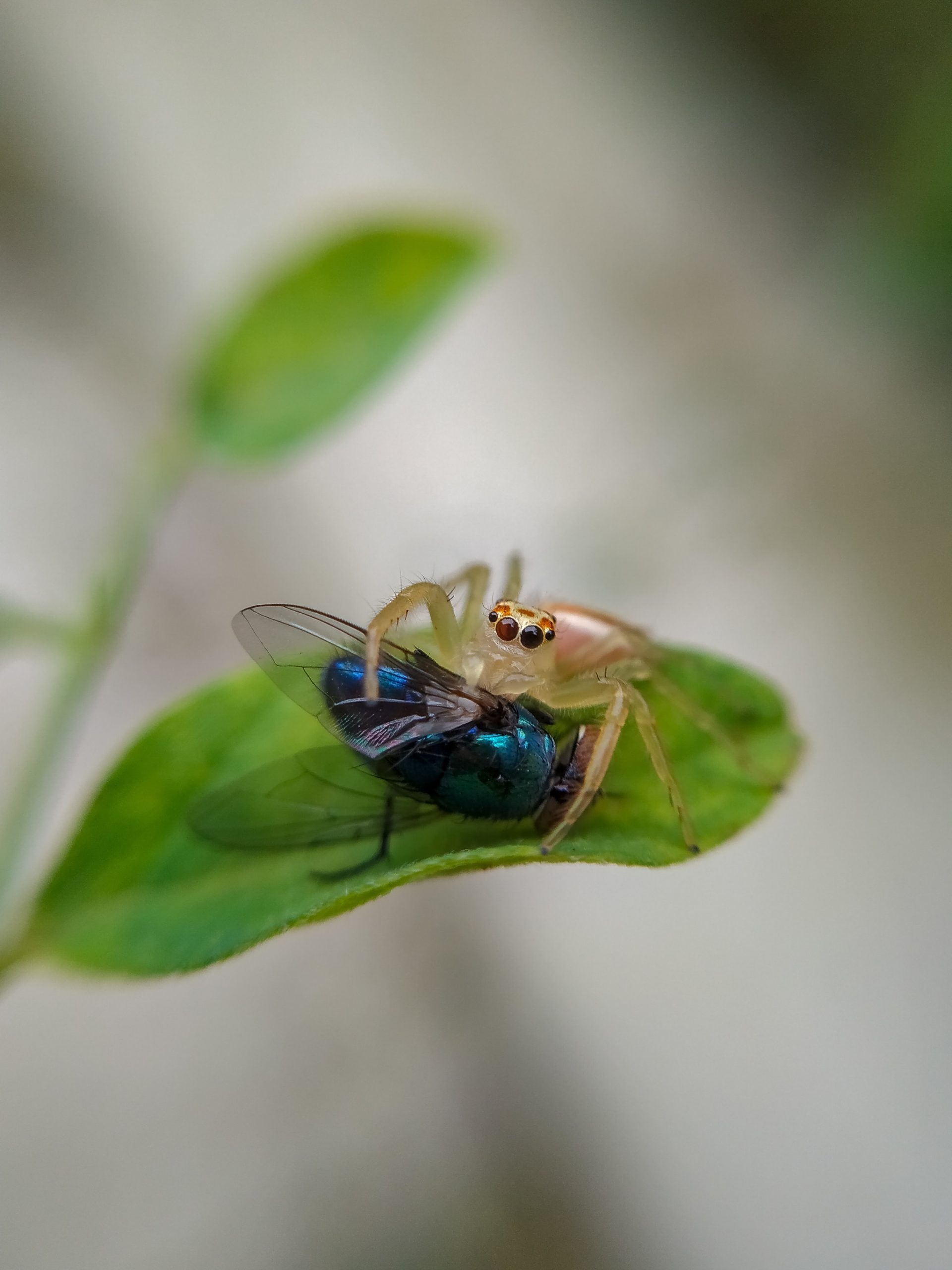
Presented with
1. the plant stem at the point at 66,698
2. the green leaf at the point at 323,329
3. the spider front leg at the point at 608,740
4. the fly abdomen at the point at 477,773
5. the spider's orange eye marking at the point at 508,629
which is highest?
the green leaf at the point at 323,329

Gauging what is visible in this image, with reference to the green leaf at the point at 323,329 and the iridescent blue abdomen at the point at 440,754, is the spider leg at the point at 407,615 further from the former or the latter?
the green leaf at the point at 323,329

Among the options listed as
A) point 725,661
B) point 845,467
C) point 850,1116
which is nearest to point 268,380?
point 725,661

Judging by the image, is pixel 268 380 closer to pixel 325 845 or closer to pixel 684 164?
pixel 325 845

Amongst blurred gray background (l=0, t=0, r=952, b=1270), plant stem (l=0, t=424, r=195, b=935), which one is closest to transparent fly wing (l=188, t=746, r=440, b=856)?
plant stem (l=0, t=424, r=195, b=935)

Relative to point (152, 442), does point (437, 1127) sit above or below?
below

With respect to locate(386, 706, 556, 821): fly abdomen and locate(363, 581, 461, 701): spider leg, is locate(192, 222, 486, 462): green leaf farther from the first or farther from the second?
locate(386, 706, 556, 821): fly abdomen

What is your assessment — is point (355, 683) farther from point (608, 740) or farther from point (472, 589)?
point (472, 589)


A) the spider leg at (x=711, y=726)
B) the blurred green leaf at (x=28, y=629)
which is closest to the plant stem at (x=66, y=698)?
the blurred green leaf at (x=28, y=629)
